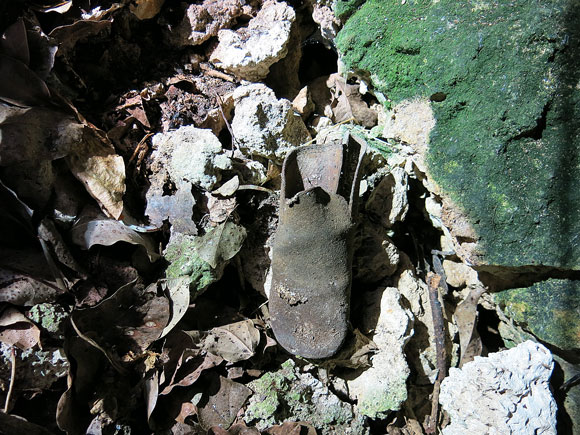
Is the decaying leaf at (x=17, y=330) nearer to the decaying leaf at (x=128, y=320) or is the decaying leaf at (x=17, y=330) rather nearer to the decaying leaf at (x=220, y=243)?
the decaying leaf at (x=128, y=320)

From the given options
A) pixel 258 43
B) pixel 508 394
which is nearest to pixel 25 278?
pixel 258 43

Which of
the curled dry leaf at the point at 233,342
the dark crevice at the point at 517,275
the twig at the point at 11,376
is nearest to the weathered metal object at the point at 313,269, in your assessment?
the curled dry leaf at the point at 233,342

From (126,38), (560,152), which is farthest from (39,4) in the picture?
(560,152)

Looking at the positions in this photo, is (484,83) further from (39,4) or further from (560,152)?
(39,4)

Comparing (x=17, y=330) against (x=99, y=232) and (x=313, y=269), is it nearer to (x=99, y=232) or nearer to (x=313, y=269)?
(x=99, y=232)

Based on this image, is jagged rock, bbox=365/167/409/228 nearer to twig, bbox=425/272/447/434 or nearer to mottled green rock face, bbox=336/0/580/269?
mottled green rock face, bbox=336/0/580/269

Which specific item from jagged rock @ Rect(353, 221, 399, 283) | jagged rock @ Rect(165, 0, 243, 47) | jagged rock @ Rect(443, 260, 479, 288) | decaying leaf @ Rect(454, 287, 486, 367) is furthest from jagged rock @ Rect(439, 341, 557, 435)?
jagged rock @ Rect(165, 0, 243, 47)

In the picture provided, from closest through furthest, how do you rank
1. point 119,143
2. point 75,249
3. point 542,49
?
point 542,49
point 75,249
point 119,143
